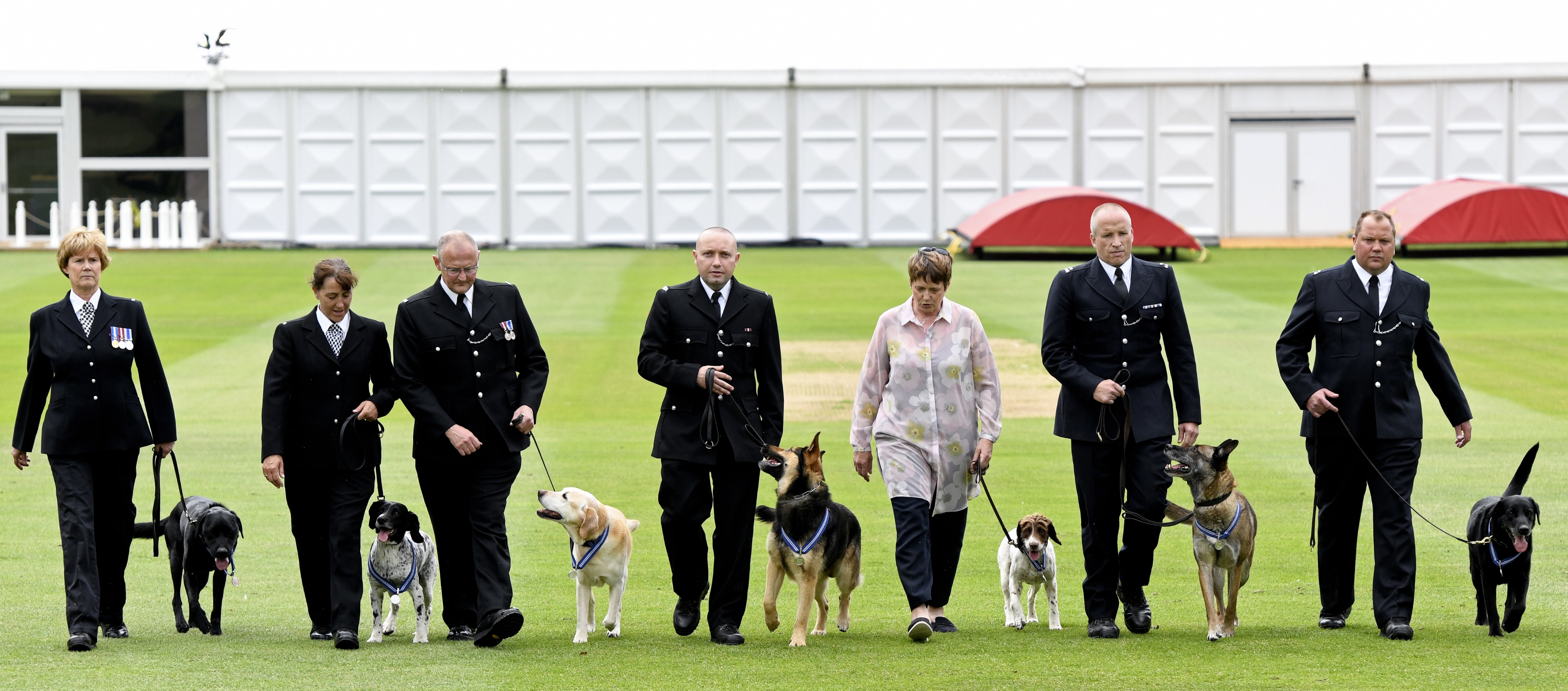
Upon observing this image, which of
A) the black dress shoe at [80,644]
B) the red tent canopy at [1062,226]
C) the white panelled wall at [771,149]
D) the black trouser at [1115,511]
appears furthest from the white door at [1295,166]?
the black dress shoe at [80,644]

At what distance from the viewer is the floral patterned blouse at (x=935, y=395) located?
24.3 ft

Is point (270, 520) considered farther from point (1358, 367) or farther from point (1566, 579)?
point (1566, 579)

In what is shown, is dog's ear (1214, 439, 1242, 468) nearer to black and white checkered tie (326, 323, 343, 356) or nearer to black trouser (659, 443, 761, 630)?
black trouser (659, 443, 761, 630)

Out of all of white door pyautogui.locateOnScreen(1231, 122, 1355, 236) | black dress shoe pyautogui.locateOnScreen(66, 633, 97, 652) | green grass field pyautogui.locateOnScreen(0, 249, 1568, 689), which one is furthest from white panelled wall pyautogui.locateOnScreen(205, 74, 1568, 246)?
black dress shoe pyautogui.locateOnScreen(66, 633, 97, 652)

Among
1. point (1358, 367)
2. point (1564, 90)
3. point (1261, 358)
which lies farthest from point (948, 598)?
point (1564, 90)

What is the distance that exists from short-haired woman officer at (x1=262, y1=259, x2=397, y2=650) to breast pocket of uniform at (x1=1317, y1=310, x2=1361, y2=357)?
4.35 m

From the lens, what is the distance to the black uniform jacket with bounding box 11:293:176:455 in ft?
23.8

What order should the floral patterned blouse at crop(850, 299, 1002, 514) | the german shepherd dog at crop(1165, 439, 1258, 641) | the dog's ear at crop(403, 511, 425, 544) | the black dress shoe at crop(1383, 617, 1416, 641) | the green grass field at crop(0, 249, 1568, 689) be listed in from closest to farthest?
the green grass field at crop(0, 249, 1568, 689) < the black dress shoe at crop(1383, 617, 1416, 641) < the german shepherd dog at crop(1165, 439, 1258, 641) < the dog's ear at crop(403, 511, 425, 544) < the floral patterned blouse at crop(850, 299, 1002, 514)

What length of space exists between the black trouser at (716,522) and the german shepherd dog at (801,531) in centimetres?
15

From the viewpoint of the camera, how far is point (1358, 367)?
7363 mm

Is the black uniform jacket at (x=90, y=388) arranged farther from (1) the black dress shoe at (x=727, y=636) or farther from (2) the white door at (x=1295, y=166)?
(2) the white door at (x=1295, y=166)

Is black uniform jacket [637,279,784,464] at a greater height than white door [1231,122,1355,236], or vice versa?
white door [1231,122,1355,236]

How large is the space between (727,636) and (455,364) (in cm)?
174

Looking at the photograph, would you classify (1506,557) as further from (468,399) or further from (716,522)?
(468,399)
